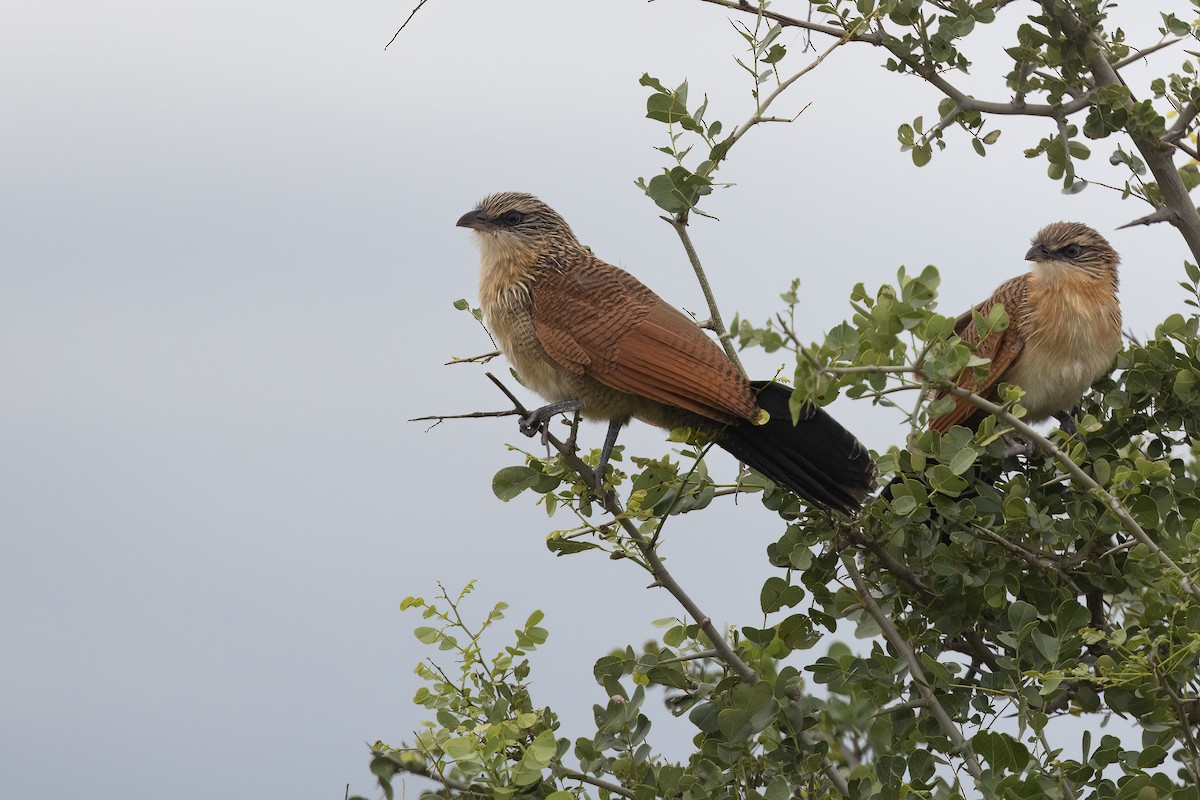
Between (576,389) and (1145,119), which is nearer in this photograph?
(1145,119)

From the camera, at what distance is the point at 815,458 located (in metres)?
2.79

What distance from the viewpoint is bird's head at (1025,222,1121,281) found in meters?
3.84

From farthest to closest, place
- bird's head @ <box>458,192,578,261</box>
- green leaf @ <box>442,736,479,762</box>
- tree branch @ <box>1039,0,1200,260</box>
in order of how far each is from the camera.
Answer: bird's head @ <box>458,192,578,261</box>, tree branch @ <box>1039,0,1200,260</box>, green leaf @ <box>442,736,479,762</box>

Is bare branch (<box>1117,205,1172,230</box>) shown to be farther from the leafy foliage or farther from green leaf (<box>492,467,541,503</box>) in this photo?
green leaf (<box>492,467,541,503</box>)

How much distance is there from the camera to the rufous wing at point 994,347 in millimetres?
3436

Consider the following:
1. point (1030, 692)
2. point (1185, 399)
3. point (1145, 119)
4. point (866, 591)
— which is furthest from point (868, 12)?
point (1030, 692)

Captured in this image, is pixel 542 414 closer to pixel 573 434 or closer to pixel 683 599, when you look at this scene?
pixel 573 434

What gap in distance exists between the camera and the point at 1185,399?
2930mm

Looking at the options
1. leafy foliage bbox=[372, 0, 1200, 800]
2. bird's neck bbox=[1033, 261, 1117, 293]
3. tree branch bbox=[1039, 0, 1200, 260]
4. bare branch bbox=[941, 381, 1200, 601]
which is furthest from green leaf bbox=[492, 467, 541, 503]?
bird's neck bbox=[1033, 261, 1117, 293]

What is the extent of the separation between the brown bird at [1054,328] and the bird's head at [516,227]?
1.23 m

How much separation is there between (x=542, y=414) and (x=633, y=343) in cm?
30

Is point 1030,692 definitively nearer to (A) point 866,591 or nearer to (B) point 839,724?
(A) point 866,591

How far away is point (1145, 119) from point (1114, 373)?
74 centimetres

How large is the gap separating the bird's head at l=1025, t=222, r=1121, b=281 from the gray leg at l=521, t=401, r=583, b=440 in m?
1.61
